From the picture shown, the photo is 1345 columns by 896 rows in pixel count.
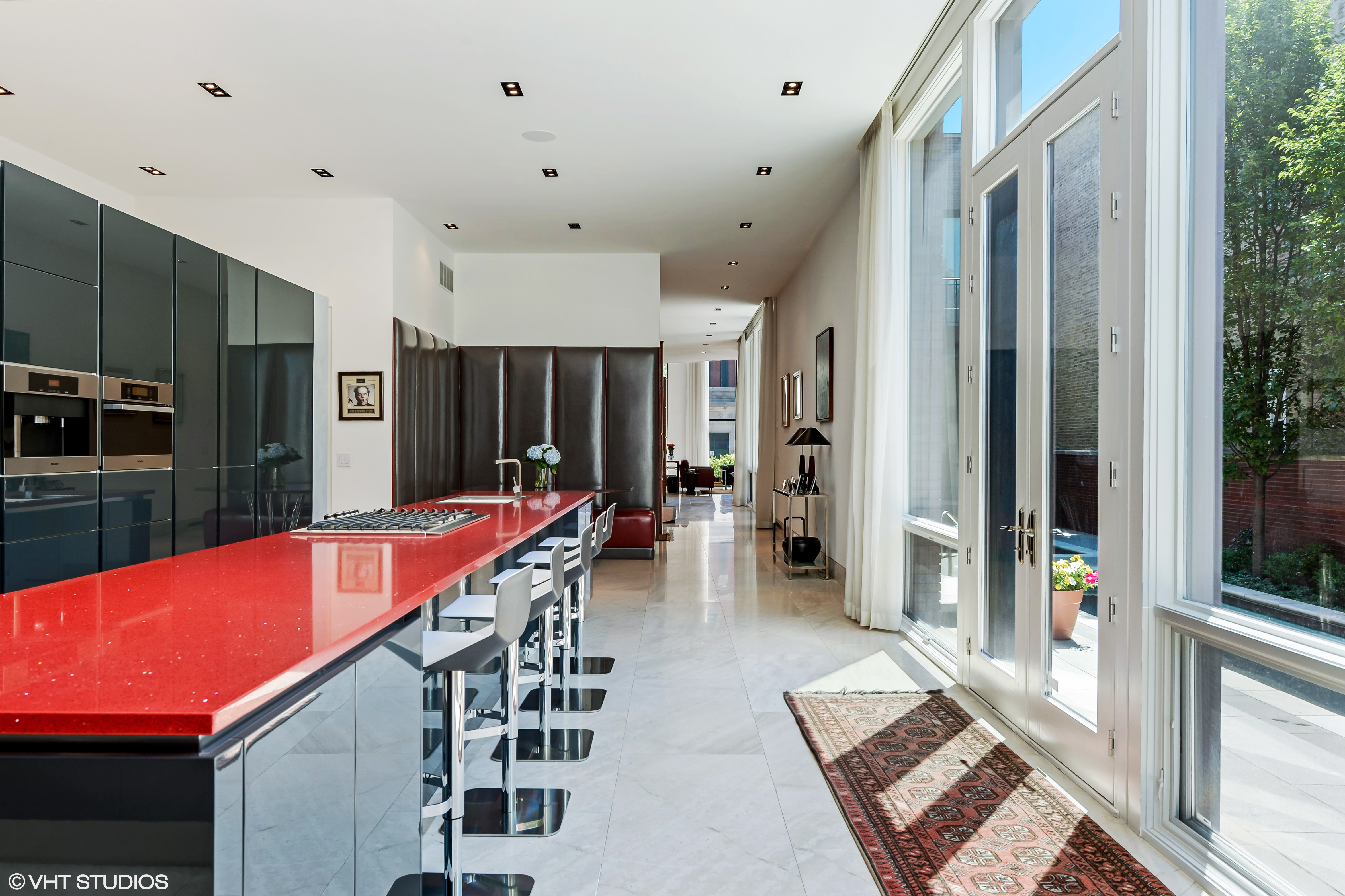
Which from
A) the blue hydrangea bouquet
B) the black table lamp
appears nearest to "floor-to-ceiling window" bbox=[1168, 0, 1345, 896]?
the blue hydrangea bouquet

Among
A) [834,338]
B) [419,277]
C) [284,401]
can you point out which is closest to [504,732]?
[284,401]

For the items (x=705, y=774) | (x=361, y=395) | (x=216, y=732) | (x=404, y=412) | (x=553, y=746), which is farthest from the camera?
(x=404, y=412)

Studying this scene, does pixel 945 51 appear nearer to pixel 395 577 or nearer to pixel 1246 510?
pixel 1246 510

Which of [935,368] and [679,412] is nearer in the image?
[935,368]

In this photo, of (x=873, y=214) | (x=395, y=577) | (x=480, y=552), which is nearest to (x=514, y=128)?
(x=873, y=214)

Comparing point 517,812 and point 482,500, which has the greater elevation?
point 482,500

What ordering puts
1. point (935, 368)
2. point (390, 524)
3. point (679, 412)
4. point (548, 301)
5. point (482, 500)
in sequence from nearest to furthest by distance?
point (390, 524) < point (935, 368) < point (482, 500) < point (548, 301) < point (679, 412)

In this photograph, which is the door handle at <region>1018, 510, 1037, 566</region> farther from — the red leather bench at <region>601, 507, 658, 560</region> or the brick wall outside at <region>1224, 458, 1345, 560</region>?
the red leather bench at <region>601, 507, 658, 560</region>

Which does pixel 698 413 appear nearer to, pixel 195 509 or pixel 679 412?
pixel 679 412

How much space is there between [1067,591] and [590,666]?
2.47m

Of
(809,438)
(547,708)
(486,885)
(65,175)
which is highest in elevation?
(65,175)

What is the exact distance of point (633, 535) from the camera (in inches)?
326

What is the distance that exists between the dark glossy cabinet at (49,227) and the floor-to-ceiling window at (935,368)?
14.2 ft

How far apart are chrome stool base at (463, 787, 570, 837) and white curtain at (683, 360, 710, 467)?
57.9 ft
